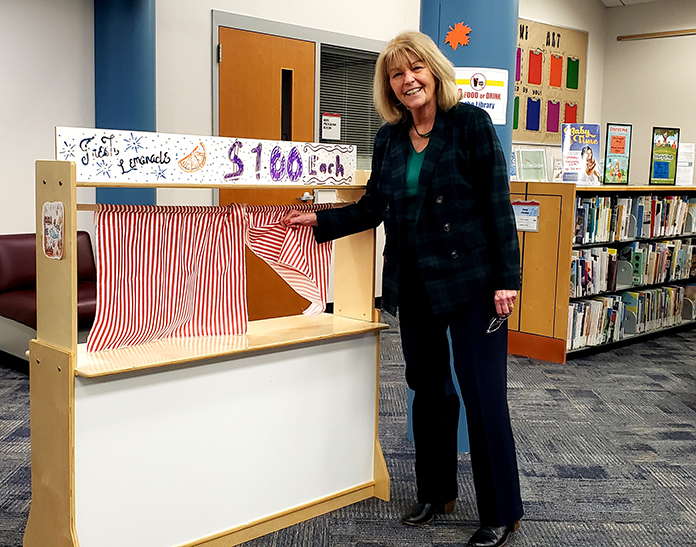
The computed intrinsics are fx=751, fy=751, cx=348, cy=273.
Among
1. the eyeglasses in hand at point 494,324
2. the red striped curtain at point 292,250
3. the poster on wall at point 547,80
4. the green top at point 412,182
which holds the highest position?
the poster on wall at point 547,80

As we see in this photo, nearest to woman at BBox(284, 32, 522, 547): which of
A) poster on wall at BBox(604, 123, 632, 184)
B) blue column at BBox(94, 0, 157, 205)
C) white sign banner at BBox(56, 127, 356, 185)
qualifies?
white sign banner at BBox(56, 127, 356, 185)

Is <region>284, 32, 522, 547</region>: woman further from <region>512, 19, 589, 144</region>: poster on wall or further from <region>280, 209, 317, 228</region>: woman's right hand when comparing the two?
<region>512, 19, 589, 144</region>: poster on wall

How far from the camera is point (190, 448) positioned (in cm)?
217

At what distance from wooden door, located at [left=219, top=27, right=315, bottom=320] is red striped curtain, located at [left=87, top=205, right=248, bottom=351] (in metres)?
2.93

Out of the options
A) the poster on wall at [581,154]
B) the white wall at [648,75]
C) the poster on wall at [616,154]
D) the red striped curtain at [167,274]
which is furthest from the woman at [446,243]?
the white wall at [648,75]

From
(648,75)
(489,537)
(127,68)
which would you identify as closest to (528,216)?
(127,68)

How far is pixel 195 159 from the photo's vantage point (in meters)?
2.11

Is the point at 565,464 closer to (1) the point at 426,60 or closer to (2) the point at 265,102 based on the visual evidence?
(1) the point at 426,60

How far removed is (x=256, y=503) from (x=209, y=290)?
68 cm

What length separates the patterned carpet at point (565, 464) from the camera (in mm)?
2436

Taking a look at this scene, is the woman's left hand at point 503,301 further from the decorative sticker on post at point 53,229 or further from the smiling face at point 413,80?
the decorative sticker on post at point 53,229

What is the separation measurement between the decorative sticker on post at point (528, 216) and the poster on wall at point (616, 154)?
0.63 metres

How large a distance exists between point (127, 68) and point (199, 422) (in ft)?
9.63

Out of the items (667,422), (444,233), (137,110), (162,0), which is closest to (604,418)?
(667,422)
